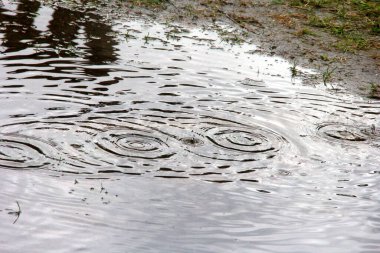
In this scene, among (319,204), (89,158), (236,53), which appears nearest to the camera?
(319,204)

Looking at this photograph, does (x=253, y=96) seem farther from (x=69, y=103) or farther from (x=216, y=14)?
(x=216, y=14)

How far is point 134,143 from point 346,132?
2308 mm

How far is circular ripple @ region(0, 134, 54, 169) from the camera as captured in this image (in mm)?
4621

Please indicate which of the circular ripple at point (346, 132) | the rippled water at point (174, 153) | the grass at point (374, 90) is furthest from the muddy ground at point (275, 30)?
the circular ripple at point (346, 132)

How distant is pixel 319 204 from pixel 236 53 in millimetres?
4489

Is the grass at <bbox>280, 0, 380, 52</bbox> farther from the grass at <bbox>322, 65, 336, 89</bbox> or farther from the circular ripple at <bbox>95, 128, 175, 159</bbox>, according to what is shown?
the circular ripple at <bbox>95, 128, 175, 159</bbox>

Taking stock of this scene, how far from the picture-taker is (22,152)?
190 inches

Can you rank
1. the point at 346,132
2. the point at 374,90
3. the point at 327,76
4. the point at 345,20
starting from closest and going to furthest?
the point at 346,132 → the point at 374,90 → the point at 327,76 → the point at 345,20

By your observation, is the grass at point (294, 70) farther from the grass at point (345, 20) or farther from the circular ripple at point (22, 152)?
the circular ripple at point (22, 152)

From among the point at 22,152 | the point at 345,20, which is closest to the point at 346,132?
the point at 22,152

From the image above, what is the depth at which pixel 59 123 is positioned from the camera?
18.0 feet

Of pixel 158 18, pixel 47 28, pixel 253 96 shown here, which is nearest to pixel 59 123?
pixel 253 96

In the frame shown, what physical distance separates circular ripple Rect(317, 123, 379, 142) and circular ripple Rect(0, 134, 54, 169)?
2809 millimetres

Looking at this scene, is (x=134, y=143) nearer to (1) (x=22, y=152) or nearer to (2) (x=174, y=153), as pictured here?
(2) (x=174, y=153)
